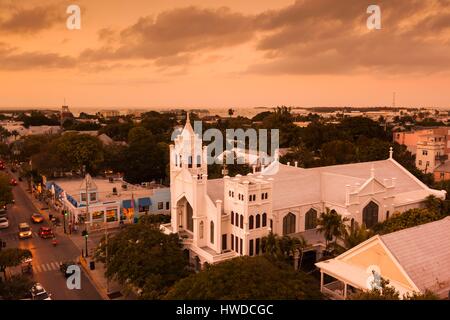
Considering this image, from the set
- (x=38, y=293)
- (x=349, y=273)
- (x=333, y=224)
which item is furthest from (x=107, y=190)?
(x=349, y=273)

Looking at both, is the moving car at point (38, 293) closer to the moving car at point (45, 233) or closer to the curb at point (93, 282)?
the curb at point (93, 282)

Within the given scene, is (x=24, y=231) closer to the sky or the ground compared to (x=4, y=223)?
closer to the ground

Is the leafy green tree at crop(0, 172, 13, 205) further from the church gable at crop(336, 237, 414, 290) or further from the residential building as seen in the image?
the church gable at crop(336, 237, 414, 290)

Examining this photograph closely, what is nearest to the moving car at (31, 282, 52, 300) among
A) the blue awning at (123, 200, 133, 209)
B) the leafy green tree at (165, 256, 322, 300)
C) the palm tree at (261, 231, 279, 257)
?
the leafy green tree at (165, 256, 322, 300)

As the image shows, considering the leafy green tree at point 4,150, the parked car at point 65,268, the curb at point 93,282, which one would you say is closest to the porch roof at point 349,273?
the curb at point 93,282

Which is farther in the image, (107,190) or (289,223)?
(107,190)

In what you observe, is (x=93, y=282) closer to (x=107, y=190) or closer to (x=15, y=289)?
(x=15, y=289)

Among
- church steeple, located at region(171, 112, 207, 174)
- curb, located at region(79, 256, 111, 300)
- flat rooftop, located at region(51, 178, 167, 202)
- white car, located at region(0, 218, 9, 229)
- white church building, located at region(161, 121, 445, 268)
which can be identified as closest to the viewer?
curb, located at region(79, 256, 111, 300)
